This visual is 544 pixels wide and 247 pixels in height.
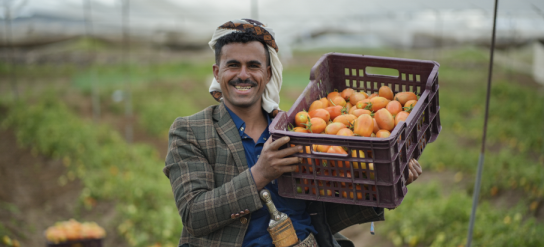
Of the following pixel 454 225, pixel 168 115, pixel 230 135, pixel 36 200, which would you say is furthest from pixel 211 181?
pixel 168 115

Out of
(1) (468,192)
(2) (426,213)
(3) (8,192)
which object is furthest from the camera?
(3) (8,192)

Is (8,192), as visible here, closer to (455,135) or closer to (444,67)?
(455,135)

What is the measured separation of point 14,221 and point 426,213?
3733 millimetres

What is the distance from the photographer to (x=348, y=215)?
205 centimetres

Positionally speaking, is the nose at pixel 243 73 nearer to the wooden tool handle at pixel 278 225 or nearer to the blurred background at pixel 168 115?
the wooden tool handle at pixel 278 225

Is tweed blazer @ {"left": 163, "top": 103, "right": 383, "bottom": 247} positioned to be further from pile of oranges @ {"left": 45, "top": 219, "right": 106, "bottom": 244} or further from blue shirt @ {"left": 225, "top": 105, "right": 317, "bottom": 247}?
pile of oranges @ {"left": 45, "top": 219, "right": 106, "bottom": 244}

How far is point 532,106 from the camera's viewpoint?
7484mm

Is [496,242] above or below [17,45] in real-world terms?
below

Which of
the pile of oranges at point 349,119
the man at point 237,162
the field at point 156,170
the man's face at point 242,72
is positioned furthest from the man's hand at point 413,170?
the field at point 156,170

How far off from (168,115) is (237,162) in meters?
6.46

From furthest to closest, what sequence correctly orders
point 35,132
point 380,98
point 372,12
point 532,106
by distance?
point 372,12
point 532,106
point 35,132
point 380,98

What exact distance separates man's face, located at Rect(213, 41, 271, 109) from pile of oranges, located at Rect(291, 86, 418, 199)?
205 millimetres

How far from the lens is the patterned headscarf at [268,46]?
1882 millimetres

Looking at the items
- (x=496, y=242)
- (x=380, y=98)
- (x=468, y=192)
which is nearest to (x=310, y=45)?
(x=468, y=192)
